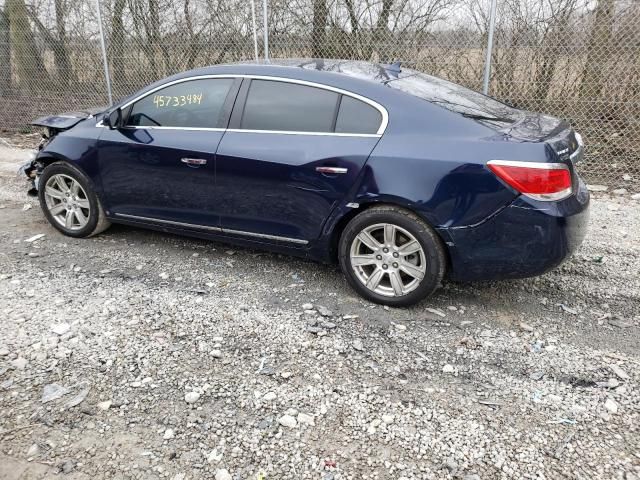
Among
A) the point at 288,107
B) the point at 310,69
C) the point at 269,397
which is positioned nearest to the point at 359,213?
the point at 288,107

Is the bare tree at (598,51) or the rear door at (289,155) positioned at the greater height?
the bare tree at (598,51)

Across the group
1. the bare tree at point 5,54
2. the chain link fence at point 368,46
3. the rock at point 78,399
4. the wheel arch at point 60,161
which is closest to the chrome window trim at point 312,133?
the wheel arch at point 60,161

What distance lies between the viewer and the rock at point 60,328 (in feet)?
11.7

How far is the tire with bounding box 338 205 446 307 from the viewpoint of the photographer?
3658 millimetres

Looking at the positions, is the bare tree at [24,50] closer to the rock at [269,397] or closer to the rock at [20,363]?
the rock at [20,363]

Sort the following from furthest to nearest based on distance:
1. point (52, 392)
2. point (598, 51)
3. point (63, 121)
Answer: point (598, 51) → point (63, 121) → point (52, 392)

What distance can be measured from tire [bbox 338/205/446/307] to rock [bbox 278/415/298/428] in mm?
1321

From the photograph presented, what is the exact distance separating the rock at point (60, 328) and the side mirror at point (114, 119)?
1837 millimetres

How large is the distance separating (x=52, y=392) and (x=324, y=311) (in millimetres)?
1752

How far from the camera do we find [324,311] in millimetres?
3863

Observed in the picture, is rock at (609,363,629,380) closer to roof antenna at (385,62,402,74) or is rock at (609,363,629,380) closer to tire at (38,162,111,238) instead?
roof antenna at (385,62,402,74)

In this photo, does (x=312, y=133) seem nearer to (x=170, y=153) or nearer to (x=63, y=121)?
(x=170, y=153)

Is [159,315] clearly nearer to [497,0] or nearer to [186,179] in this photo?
[186,179]

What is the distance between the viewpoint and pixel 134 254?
484 centimetres
